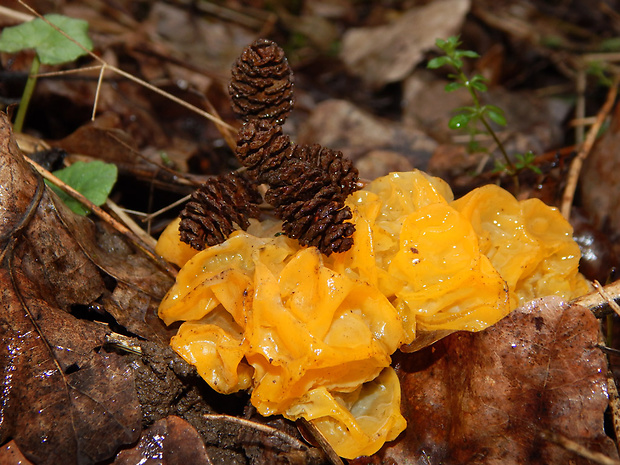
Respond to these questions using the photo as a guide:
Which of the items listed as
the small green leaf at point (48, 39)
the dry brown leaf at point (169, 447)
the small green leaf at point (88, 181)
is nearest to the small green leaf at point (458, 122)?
the small green leaf at point (88, 181)

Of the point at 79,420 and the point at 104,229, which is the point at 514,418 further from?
the point at 104,229

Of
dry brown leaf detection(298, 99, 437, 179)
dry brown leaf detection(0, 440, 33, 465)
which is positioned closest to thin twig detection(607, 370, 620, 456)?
dry brown leaf detection(298, 99, 437, 179)

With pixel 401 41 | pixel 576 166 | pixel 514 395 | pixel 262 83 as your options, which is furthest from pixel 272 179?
pixel 401 41

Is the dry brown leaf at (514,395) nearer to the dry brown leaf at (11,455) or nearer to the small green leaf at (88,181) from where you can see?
the dry brown leaf at (11,455)

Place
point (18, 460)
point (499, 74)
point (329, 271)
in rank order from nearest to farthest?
point (18, 460), point (329, 271), point (499, 74)

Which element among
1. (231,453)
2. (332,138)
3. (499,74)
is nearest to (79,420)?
(231,453)

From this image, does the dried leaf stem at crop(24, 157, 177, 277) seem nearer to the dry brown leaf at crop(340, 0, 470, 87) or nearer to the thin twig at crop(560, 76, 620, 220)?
the thin twig at crop(560, 76, 620, 220)
